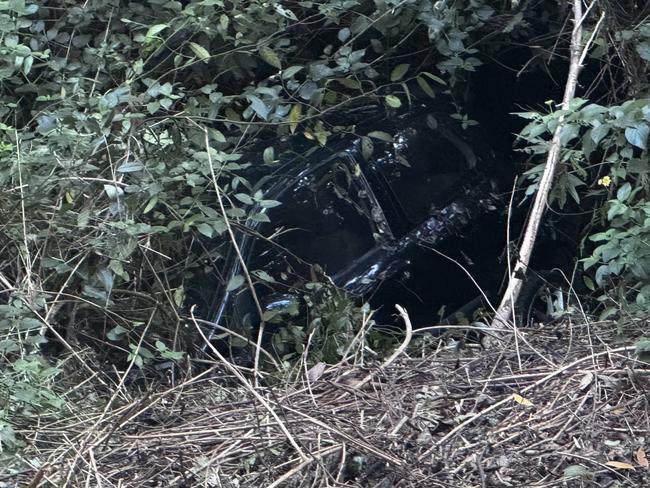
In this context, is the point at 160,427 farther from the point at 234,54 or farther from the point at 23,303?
the point at 234,54

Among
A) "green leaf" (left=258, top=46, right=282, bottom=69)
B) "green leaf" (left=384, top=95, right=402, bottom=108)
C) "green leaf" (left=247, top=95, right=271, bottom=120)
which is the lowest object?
"green leaf" (left=384, top=95, right=402, bottom=108)

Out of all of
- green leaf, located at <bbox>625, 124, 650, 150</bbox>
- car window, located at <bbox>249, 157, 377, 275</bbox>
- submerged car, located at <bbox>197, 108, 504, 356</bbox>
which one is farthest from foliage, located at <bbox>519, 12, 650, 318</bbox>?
car window, located at <bbox>249, 157, 377, 275</bbox>

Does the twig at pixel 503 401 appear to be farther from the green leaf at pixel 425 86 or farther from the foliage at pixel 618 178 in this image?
the green leaf at pixel 425 86

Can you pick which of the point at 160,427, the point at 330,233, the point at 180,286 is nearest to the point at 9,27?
the point at 180,286

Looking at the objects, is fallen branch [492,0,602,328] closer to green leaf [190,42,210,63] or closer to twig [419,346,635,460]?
twig [419,346,635,460]

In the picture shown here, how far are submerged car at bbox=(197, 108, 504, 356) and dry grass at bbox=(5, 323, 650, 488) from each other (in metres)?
0.67

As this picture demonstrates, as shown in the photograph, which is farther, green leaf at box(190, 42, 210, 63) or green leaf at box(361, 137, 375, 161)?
green leaf at box(361, 137, 375, 161)

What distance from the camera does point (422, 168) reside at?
5652 millimetres

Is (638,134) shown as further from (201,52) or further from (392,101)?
(201,52)

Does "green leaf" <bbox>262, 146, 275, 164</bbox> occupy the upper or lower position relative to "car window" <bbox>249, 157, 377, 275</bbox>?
upper

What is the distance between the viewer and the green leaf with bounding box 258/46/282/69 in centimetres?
518

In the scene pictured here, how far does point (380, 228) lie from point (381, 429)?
6.36 feet

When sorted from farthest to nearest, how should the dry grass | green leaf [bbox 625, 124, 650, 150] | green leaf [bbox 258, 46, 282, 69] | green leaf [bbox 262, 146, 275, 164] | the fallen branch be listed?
green leaf [bbox 258, 46, 282, 69]
green leaf [bbox 262, 146, 275, 164]
the fallen branch
green leaf [bbox 625, 124, 650, 150]
the dry grass

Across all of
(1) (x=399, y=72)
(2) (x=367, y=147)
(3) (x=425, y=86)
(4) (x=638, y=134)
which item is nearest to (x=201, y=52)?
(2) (x=367, y=147)
